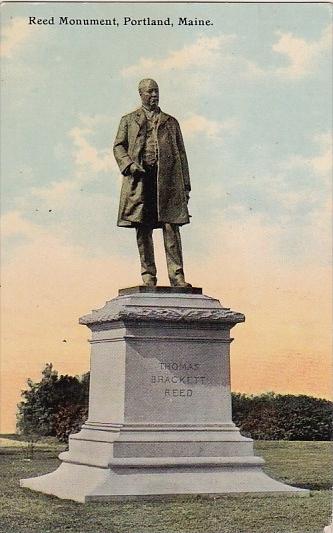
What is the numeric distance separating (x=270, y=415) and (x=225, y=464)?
754 centimetres

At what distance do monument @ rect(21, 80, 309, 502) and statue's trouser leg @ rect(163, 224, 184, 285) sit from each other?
0.01 meters

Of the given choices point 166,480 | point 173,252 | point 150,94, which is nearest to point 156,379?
point 166,480

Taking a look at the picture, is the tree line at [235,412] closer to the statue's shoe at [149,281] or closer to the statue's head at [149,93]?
the statue's shoe at [149,281]

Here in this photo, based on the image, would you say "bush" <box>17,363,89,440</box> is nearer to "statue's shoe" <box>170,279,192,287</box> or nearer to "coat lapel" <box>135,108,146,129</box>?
"statue's shoe" <box>170,279,192,287</box>

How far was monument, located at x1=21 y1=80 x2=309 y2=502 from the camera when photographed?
41.3ft

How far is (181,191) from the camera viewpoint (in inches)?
544

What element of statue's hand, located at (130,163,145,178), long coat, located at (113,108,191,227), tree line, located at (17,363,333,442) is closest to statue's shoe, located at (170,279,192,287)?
long coat, located at (113,108,191,227)

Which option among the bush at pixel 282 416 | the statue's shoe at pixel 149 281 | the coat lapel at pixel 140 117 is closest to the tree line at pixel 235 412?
the bush at pixel 282 416

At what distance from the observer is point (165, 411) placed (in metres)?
12.9

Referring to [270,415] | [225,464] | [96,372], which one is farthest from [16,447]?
[225,464]

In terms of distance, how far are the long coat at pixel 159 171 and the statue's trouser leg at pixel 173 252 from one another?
0.13 metres

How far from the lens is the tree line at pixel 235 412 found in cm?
1831

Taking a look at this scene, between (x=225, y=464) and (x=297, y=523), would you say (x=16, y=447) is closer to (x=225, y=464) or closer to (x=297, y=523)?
(x=225, y=464)

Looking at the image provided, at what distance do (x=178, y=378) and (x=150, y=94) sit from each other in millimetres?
3480
